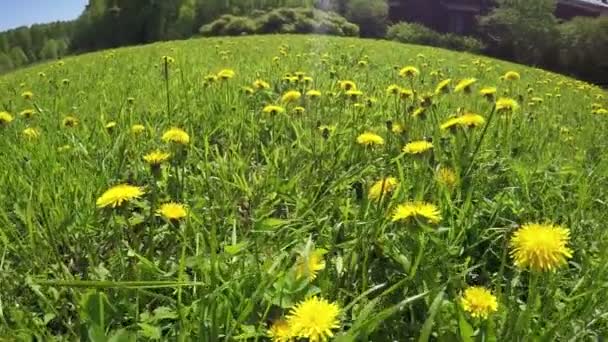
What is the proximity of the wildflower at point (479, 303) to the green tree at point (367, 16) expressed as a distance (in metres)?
32.7

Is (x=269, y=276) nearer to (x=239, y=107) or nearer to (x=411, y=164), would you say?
(x=411, y=164)

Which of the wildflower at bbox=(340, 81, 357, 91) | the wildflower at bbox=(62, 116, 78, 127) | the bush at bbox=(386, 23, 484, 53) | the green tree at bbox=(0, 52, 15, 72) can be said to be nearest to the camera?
the wildflower at bbox=(62, 116, 78, 127)

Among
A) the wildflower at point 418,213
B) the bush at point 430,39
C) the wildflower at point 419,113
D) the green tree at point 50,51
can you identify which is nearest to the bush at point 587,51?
the bush at point 430,39

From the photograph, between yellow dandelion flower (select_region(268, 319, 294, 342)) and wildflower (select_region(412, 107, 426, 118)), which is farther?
wildflower (select_region(412, 107, 426, 118))

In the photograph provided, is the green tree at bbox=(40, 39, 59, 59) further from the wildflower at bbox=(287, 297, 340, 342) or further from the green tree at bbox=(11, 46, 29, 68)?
the wildflower at bbox=(287, 297, 340, 342)

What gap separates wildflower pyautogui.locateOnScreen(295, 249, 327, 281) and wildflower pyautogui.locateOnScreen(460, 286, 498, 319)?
0.24 meters

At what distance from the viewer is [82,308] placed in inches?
31.2

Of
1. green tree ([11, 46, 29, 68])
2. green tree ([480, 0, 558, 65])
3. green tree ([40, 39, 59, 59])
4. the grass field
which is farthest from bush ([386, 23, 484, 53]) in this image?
green tree ([11, 46, 29, 68])

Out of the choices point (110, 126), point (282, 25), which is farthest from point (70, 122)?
point (282, 25)

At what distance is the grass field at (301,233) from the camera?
2.64 ft

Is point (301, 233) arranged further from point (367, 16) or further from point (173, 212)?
point (367, 16)

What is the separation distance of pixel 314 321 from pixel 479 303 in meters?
0.29

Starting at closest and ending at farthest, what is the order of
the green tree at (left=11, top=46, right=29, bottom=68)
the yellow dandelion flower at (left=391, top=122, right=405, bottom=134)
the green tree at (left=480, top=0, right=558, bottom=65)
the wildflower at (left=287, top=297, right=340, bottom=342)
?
the wildflower at (left=287, top=297, right=340, bottom=342) < the yellow dandelion flower at (left=391, top=122, right=405, bottom=134) < the green tree at (left=480, top=0, right=558, bottom=65) < the green tree at (left=11, top=46, right=29, bottom=68)

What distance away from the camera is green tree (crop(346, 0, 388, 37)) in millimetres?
32656
